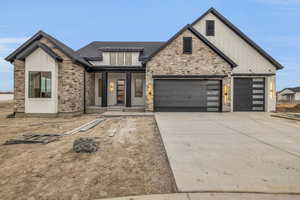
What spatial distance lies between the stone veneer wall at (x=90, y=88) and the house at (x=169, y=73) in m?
0.09

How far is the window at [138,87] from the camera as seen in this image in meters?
16.0

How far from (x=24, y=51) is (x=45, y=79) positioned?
255 centimetres

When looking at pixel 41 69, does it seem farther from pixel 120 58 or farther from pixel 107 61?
pixel 120 58

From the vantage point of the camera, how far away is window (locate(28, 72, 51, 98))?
11.6 metres

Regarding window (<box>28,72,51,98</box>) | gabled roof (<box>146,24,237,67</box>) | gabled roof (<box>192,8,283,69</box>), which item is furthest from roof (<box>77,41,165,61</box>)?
gabled roof (<box>192,8,283,69</box>)

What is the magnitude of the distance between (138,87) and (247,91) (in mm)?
9673

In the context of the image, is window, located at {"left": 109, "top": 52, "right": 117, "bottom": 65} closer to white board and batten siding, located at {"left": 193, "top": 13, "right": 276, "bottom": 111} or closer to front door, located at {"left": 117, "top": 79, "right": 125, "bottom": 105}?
front door, located at {"left": 117, "top": 79, "right": 125, "bottom": 105}

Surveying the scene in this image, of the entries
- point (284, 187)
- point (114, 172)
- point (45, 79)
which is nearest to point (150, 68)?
point (45, 79)

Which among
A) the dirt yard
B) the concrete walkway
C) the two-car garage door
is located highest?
the two-car garage door

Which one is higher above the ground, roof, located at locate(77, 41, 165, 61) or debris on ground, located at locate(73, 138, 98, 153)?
roof, located at locate(77, 41, 165, 61)

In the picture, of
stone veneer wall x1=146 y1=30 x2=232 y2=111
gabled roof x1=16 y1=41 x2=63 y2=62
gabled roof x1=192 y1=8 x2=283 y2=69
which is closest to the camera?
gabled roof x1=16 y1=41 x2=63 y2=62

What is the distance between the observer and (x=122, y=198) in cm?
254

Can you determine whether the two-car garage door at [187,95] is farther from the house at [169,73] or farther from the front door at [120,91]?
the front door at [120,91]

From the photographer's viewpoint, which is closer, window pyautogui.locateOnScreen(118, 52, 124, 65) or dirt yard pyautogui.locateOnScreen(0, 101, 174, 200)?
dirt yard pyautogui.locateOnScreen(0, 101, 174, 200)
